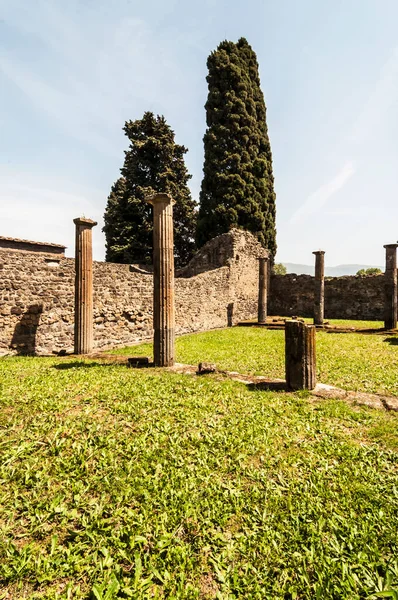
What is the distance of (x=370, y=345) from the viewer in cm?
1041

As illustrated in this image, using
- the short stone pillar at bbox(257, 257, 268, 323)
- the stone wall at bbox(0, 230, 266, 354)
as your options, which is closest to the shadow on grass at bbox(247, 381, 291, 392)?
the stone wall at bbox(0, 230, 266, 354)

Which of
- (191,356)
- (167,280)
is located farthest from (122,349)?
(167,280)

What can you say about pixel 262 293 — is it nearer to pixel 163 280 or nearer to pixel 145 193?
pixel 163 280

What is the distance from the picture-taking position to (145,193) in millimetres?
22922

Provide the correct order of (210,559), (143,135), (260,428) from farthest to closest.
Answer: (143,135)
(260,428)
(210,559)

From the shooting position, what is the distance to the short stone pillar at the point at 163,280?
7188 mm

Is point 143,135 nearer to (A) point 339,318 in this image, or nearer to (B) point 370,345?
(A) point 339,318

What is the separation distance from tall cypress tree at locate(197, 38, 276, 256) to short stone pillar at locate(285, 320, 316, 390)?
17.6m

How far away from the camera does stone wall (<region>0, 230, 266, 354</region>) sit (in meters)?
8.27

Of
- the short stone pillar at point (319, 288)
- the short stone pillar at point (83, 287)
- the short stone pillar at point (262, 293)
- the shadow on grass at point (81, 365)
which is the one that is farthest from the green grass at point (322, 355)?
the short stone pillar at point (262, 293)

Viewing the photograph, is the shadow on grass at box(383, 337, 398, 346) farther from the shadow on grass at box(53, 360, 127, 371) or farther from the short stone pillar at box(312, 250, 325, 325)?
the shadow on grass at box(53, 360, 127, 371)

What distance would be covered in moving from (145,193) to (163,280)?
1769 centimetres

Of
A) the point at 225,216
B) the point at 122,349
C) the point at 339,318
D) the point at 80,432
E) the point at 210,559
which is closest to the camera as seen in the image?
the point at 210,559

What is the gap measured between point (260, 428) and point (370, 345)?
26.8 ft
